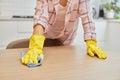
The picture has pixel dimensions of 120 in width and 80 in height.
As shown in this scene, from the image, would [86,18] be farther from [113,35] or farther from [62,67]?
[113,35]

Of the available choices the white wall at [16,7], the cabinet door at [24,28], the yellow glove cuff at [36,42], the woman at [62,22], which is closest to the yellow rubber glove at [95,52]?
the woman at [62,22]

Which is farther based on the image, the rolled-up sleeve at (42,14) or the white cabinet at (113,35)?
the white cabinet at (113,35)

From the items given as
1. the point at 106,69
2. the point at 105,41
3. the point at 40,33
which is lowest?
the point at 105,41

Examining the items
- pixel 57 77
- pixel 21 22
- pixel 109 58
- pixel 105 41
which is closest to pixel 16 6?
pixel 21 22

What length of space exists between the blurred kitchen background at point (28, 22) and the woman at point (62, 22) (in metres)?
1.05

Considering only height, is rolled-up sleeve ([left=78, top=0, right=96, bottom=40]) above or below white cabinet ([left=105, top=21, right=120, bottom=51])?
above

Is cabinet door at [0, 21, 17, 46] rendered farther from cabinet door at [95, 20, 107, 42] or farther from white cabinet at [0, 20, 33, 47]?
cabinet door at [95, 20, 107, 42]

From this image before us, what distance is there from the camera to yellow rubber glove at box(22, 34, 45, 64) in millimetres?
964

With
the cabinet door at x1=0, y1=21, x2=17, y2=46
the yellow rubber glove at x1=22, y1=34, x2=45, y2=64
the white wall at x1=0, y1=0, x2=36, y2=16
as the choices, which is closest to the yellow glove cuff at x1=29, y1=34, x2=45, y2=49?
the yellow rubber glove at x1=22, y1=34, x2=45, y2=64

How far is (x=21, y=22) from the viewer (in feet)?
8.02

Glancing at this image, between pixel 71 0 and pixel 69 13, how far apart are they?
0.26ft

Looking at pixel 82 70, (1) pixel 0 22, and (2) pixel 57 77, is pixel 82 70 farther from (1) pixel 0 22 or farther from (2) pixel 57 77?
(1) pixel 0 22

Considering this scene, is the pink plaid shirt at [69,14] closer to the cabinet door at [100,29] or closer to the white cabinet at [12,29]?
the white cabinet at [12,29]

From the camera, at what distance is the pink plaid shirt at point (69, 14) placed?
4.02ft
